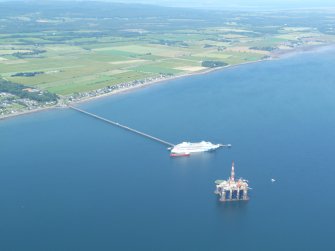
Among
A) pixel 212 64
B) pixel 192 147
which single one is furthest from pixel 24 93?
pixel 212 64

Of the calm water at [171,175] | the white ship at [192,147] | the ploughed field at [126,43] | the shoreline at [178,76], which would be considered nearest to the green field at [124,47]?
the ploughed field at [126,43]

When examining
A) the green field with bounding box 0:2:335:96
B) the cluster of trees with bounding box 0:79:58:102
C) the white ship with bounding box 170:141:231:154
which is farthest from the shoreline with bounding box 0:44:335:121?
the white ship with bounding box 170:141:231:154

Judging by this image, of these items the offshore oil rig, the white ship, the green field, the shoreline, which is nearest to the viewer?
the offshore oil rig

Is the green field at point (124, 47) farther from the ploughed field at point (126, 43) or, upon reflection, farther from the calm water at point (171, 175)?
the calm water at point (171, 175)

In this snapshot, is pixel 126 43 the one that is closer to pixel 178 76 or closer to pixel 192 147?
pixel 178 76

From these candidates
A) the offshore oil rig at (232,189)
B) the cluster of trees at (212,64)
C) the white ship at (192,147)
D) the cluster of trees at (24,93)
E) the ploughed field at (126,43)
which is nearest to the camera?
the offshore oil rig at (232,189)

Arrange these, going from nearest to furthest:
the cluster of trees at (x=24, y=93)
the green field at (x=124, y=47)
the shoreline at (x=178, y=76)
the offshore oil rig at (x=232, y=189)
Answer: the offshore oil rig at (x=232, y=189), the shoreline at (x=178, y=76), the cluster of trees at (x=24, y=93), the green field at (x=124, y=47)

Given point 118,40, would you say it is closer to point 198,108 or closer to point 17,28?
point 17,28

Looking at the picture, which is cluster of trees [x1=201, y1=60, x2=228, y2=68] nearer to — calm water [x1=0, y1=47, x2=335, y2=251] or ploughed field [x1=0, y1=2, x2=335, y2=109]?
ploughed field [x1=0, y1=2, x2=335, y2=109]
